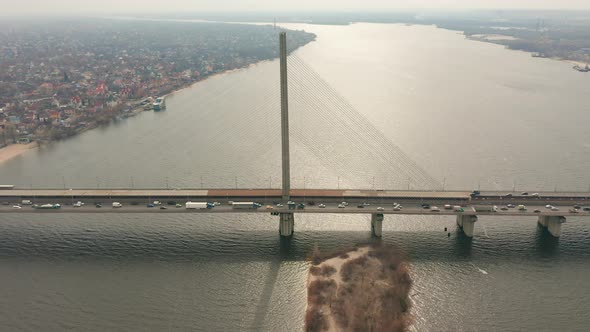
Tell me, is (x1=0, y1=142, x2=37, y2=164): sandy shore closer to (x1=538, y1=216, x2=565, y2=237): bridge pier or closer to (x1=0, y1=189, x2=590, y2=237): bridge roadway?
(x1=0, y1=189, x2=590, y2=237): bridge roadway

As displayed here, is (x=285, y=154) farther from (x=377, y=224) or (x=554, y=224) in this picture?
(x=554, y=224)

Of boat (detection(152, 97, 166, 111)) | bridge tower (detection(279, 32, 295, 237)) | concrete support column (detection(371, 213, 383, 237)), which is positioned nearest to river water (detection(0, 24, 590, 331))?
bridge tower (detection(279, 32, 295, 237))

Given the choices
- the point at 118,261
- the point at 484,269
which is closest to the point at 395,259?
the point at 484,269

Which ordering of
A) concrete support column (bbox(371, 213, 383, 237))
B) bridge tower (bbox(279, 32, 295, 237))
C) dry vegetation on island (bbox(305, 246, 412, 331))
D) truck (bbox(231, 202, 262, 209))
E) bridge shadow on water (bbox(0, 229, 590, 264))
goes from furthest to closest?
truck (bbox(231, 202, 262, 209)) → concrete support column (bbox(371, 213, 383, 237)) → bridge shadow on water (bbox(0, 229, 590, 264)) → bridge tower (bbox(279, 32, 295, 237)) → dry vegetation on island (bbox(305, 246, 412, 331))

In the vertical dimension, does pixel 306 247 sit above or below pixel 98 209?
below

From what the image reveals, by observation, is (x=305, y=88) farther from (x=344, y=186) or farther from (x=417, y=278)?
(x=417, y=278)

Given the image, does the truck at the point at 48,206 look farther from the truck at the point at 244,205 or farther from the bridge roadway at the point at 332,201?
the truck at the point at 244,205

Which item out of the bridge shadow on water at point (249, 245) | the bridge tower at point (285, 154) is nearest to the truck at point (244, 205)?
the bridge tower at point (285, 154)
